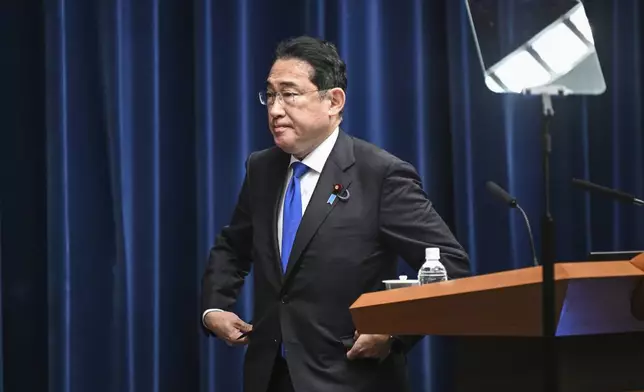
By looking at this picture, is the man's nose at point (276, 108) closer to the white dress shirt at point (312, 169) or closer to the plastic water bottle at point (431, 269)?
the white dress shirt at point (312, 169)

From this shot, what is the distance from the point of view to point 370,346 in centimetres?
193

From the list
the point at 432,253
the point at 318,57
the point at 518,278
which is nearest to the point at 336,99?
the point at 318,57

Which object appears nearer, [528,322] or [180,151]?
[528,322]

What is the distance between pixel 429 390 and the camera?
3.12 m

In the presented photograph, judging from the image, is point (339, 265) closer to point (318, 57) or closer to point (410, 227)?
point (410, 227)

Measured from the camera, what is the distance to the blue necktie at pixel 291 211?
2.07 m

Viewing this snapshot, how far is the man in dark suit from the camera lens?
199 centimetres

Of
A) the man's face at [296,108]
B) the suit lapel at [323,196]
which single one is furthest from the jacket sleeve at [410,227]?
the man's face at [296,108]

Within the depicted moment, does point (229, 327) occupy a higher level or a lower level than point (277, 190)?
A: lower

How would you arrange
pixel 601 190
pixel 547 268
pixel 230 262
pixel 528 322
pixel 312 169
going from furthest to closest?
pixel 230 262
pixel 312 169
pixel 601 190
pixel 528 322
pixel 547 268

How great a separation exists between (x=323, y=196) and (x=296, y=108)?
0.22 meters

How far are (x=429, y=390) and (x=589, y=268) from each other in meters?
1.82

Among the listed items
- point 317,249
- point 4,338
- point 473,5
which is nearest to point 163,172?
point 4,338

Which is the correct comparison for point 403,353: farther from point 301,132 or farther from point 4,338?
point 4,338
